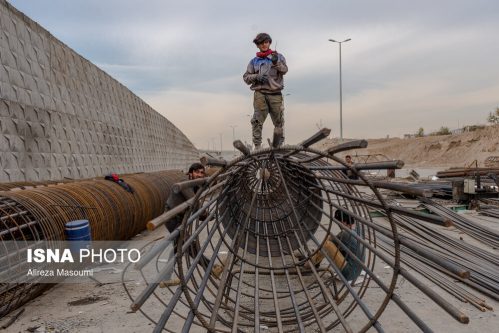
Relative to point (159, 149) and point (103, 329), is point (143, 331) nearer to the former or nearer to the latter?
point (103, 329)

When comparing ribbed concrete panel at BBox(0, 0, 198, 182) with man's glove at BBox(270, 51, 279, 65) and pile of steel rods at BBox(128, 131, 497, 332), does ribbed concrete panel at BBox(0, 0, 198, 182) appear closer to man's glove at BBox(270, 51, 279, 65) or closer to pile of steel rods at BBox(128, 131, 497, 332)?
pile of steel rods at BBox(128, 131, 497, 332)

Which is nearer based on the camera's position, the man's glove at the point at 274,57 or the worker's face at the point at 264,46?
the man's glove at the point at 274,57

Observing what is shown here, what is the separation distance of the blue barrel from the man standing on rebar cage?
3.21m

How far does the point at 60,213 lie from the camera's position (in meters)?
5.15

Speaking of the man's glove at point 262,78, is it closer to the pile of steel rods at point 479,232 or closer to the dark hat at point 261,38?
the dark hat at point 261,38

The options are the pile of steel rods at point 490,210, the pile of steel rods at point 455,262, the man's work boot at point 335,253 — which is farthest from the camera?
the pile of steel rods at point 490,210

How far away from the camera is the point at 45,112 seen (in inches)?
413

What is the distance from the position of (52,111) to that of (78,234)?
7.23 metres

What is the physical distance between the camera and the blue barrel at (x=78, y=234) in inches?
201

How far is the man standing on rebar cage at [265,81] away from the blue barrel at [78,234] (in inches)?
127

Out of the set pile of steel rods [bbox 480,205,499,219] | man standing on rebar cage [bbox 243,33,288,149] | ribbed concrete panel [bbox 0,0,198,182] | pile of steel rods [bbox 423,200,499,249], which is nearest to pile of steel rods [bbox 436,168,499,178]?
pile of steel rods [bbox 480,205,499,219]

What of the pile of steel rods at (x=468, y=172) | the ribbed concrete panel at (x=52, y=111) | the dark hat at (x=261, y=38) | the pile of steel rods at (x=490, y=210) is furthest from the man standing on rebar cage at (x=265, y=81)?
the pile of steel rods at (x=468, y=172)

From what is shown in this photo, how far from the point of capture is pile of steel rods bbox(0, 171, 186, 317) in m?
4.27

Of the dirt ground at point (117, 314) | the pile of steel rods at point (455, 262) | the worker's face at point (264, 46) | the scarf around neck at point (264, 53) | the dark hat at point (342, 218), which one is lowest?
the dirt ground at point (117, 314)
